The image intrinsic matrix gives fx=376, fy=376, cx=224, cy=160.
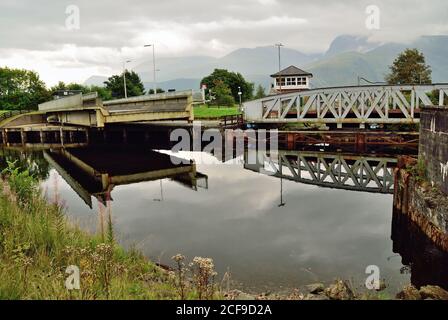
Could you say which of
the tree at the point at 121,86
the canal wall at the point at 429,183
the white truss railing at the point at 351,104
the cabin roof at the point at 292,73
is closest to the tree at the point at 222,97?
the cabin roof at the point at 292,73

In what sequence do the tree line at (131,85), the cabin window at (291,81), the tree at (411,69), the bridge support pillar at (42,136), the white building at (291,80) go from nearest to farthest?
1. the bridge support pillar at (42,136)
2. the white building at (291,80)
3. the cabin window at (291,81)
4. the tree at (411,69)
5. the tree line at (131,85)

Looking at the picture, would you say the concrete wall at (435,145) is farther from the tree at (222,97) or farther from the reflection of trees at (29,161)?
the tree at (222,97)

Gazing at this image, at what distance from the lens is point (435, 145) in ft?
43.3

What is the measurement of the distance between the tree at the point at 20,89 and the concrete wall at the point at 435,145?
68.4 m

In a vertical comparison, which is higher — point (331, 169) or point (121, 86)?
point (121, 86)

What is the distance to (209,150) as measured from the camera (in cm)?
3875

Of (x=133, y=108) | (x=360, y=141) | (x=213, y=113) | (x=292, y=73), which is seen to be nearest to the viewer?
(x=360, y=141)

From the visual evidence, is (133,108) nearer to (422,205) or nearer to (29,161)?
(29,161)

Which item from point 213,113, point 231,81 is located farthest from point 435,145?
point 231,81

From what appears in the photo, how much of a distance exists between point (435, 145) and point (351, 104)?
24.0m

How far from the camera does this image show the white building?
60531mm

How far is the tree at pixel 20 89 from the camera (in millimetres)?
69812

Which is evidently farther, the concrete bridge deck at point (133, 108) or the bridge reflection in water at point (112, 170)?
the concrete bridge deck at point (133, 108)
